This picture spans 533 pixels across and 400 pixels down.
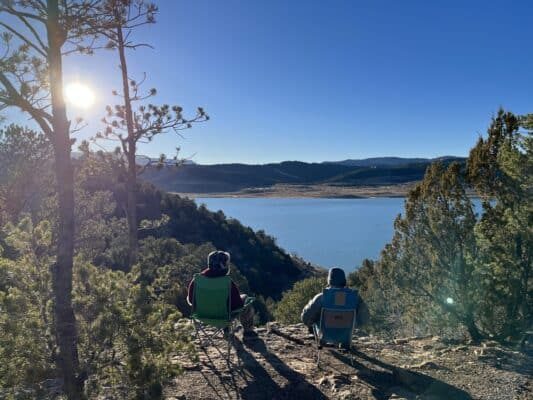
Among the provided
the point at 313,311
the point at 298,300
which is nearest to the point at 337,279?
the point at 313,311

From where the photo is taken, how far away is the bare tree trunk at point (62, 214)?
254 cm

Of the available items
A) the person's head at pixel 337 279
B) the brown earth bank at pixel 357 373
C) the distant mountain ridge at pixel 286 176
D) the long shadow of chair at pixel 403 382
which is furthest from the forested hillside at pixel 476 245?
the distant mountain ridge at pixel 286 176

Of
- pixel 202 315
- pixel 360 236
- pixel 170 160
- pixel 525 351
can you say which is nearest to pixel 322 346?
pixel 202 315

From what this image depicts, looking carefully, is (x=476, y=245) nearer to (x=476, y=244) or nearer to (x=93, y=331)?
(x=476, y=244)

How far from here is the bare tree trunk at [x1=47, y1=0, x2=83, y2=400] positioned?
2.54 metres

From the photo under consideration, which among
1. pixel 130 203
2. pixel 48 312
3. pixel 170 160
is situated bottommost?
pixel 48 312

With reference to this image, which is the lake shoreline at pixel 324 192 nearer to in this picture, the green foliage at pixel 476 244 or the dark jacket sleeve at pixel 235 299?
the green foliage at pixel 476 244

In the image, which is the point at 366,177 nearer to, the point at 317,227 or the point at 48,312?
the point at 317,227

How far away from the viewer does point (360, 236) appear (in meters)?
56.0

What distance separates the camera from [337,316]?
14.9 feet

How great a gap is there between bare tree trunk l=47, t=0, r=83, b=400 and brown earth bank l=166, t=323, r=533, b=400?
1.42 metres

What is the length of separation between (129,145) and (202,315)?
3.49 metres

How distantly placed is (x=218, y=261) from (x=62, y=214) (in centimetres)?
201

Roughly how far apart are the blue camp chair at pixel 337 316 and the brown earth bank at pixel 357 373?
0.30 meters
